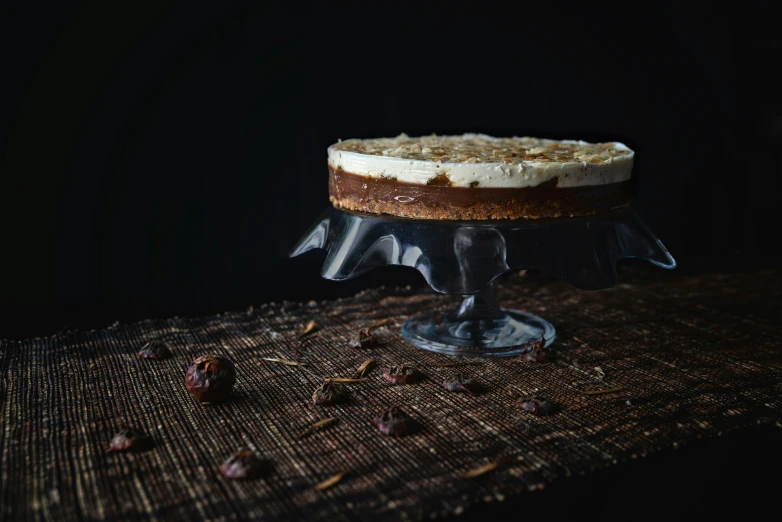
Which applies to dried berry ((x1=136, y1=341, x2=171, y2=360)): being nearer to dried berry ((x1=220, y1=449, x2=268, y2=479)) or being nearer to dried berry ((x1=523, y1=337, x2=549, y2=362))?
dried berry ((x1=220, y1=449, x2=268, y2=479))

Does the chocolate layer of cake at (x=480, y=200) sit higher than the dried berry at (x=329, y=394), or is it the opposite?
the chocolate layer of cake at (x=480, y=200)

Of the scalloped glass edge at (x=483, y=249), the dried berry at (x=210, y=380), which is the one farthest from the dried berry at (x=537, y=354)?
the dried berry at (x=210, y=380)

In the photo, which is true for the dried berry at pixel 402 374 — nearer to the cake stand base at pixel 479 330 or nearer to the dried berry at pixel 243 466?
the cake stand base at pixel 479 330

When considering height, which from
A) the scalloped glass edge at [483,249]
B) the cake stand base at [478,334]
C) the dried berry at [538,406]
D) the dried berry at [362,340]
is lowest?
the cake stand base at [478,334]

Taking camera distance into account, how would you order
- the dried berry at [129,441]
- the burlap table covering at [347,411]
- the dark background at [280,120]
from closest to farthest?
1. the burlap table covering at [347,411]
2. the dried berry at [129,441]
3. the dark background at [280,120]

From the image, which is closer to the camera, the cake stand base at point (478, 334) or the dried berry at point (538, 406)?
the dried berry at point (538, 406)

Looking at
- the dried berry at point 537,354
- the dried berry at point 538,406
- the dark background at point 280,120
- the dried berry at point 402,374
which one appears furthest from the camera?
the dark background at point 280,120
